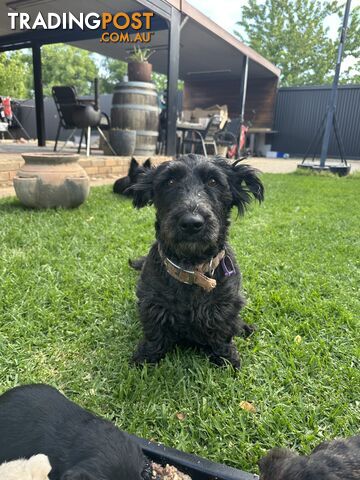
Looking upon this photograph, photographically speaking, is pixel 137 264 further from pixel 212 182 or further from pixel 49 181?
pixel 49 181

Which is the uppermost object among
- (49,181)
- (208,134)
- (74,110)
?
(74,110)

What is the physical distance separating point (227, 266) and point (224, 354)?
522 millimetres

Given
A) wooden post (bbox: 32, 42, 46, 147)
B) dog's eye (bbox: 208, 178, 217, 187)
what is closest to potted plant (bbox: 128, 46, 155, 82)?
wooden post (bbox: 32, 42, 46, 147)

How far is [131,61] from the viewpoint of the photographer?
9.12 metres

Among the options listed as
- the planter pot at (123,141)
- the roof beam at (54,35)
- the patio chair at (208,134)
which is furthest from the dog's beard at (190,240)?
the patio chair at (208,134)

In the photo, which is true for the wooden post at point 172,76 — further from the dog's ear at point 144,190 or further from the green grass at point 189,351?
the dog's ear at point 144,190

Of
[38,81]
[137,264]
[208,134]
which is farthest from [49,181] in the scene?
[208,134]

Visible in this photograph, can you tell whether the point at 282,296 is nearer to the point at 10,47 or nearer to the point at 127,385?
the point at 127,385

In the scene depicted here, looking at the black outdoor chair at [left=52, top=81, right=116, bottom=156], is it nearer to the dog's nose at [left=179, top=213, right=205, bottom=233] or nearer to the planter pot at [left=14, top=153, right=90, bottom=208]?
the planter pot at [left=14, top=153, right=90, bottom=208]

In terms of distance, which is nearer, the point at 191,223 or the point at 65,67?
the point at 191,223

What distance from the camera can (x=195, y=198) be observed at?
2.09 meters

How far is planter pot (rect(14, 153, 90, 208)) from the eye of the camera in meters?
4.77

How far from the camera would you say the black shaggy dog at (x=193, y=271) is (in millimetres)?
2062

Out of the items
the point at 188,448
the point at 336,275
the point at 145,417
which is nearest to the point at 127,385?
the point at 145,417
